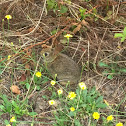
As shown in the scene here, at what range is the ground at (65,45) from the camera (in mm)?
3422

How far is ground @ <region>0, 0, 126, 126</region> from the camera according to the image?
3.42 m

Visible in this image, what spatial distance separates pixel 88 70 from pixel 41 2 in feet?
7.09

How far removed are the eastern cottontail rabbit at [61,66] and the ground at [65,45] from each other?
0.13 metres

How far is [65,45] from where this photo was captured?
13.1 ft

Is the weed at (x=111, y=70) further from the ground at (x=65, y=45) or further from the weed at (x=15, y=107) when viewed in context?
the weed at (x=15, y=107)

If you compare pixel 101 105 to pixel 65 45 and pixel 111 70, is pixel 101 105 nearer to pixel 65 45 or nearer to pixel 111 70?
pixel 111 70

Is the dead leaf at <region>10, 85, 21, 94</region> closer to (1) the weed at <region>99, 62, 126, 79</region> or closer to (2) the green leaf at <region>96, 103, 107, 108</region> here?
(2) the green leaf at <region>96, 103, 107, 108</region>

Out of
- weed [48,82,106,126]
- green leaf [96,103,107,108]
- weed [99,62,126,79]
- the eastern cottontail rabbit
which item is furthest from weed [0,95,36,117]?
weed [99,62,126,79]

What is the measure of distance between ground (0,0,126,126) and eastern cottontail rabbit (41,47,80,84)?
0.44ft

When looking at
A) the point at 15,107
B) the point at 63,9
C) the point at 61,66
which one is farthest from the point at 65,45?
the point at 15,107

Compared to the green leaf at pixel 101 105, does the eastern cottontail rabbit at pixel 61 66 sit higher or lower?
higher

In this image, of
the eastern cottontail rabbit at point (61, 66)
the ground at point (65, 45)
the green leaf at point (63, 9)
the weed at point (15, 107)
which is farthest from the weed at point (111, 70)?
the weed at point (15, 107)

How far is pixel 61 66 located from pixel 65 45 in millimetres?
634

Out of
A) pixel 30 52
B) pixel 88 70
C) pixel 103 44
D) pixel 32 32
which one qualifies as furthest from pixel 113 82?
pixel 32 32
